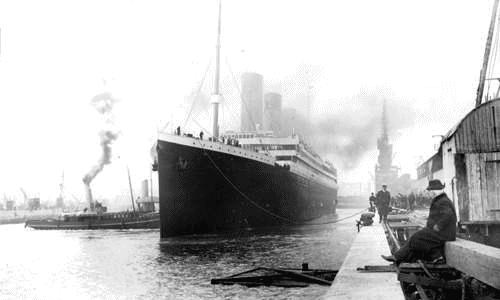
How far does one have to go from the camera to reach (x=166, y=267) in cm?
1405

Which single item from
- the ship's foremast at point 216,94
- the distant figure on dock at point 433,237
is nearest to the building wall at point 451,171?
the distant figure on dock at point 433,237

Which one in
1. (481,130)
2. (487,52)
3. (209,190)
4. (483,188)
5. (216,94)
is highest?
(216,94)

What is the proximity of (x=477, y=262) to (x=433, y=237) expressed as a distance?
1271 millimetres

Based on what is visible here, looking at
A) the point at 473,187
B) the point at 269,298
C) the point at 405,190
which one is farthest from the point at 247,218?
the point at 405,190

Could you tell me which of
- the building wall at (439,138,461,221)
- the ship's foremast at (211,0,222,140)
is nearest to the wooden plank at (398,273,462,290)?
the building wall at (439,138,461,221)

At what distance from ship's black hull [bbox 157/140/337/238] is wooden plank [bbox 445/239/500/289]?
748 inches

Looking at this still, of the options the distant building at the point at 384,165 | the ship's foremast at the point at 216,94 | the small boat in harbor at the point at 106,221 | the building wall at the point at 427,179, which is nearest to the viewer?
the building wall at the point at 427,179

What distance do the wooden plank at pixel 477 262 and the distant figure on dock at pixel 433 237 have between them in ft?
0.92

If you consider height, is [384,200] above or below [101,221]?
above

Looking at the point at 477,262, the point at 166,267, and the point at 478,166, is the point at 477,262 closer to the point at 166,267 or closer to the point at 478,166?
the point at 478,166

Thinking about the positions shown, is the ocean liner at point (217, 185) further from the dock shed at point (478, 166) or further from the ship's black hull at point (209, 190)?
the dock shed at point (478, 166)

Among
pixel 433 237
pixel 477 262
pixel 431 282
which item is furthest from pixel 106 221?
pixel 477 262

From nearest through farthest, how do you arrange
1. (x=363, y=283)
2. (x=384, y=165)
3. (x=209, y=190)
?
(x=363, y=283), (x=209, y=190), (x=384, y=165)

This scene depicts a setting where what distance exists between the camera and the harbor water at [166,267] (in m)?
10.1
